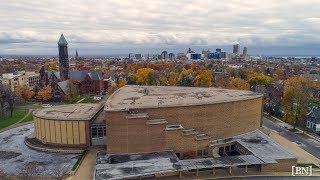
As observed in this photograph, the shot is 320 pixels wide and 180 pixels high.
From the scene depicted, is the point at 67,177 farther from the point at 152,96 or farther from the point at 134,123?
the point at 152,96

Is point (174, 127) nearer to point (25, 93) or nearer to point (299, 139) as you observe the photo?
point (299, 139)

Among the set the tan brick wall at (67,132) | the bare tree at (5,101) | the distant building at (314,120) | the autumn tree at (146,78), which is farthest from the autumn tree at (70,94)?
the distant building at (314,120)

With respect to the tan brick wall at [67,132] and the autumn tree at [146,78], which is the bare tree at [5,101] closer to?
the tan brick wall at [67,132]

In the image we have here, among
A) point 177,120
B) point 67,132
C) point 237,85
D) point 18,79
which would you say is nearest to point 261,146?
point 177,120

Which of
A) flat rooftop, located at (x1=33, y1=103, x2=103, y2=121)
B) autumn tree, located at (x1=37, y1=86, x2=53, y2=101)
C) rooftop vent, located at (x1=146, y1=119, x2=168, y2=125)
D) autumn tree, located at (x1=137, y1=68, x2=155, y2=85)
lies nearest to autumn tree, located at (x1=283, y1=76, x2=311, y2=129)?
rooftop vent, located at (x1=146, y1=119, x2=168, y2=125)

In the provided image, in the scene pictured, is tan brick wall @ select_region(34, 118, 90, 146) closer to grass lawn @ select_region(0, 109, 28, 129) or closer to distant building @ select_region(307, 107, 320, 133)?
grass lawn @ select_region(0, 109, 28, 129)

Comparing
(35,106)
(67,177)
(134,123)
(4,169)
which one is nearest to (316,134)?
(134,123)
